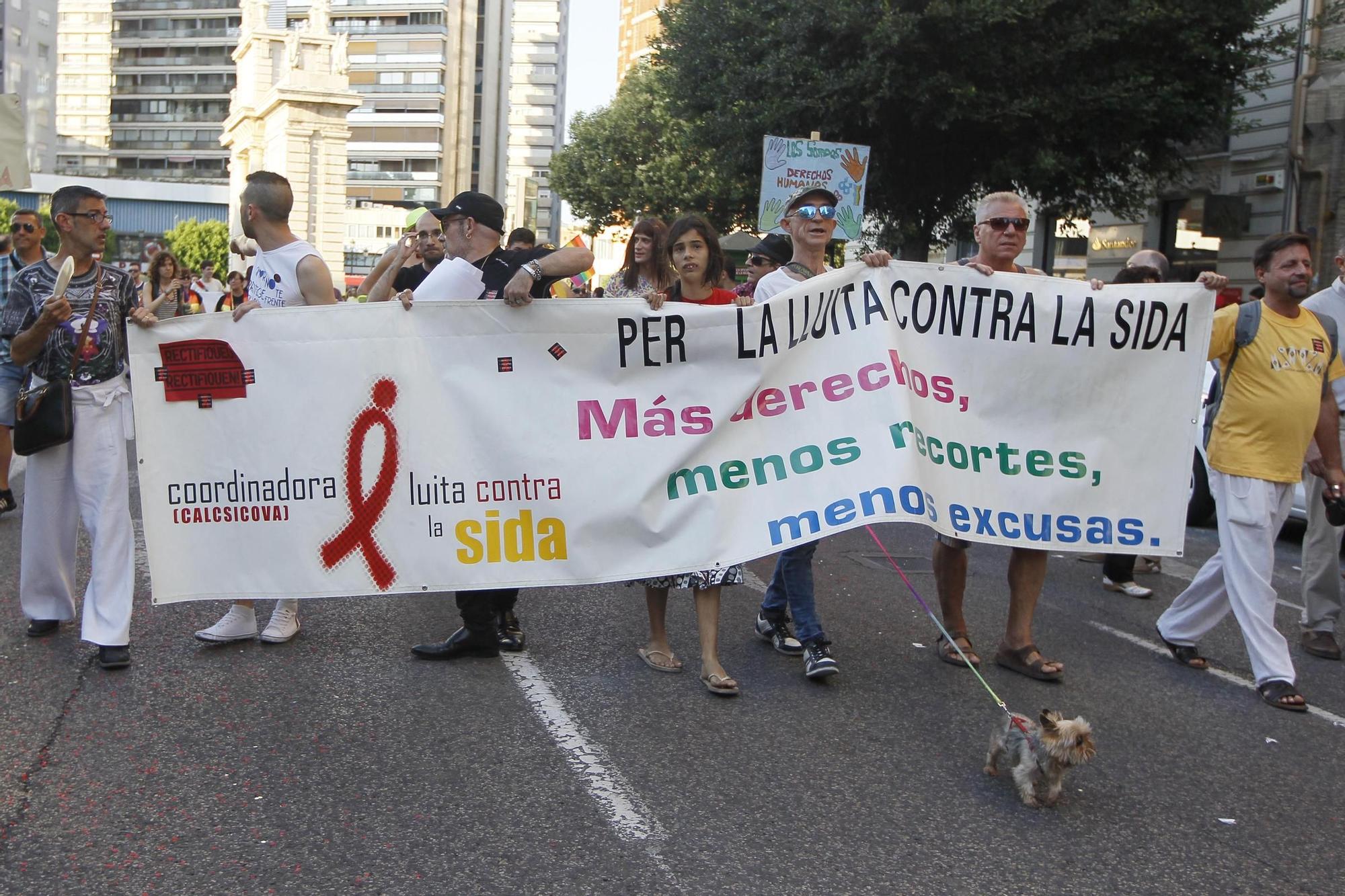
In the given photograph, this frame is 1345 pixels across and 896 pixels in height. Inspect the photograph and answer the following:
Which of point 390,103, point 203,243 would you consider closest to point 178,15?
point 390,103

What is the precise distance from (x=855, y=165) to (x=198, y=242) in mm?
75692

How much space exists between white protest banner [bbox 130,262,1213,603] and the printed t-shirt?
0.77ft

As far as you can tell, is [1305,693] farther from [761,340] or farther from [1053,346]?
[761,340]

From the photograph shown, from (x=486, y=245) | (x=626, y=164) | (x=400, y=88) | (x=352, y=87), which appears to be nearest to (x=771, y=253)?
(x=486, y=245)

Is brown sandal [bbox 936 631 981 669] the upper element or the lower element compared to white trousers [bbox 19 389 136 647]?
lower

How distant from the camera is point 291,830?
384 centimetres

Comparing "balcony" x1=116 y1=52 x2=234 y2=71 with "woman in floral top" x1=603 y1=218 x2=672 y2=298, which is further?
"balcony" x1=116 y1=52 x2=234 y2=71

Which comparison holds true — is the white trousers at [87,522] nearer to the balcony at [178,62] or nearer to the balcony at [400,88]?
the balcony at [400,88]

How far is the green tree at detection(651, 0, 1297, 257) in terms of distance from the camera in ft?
65.4

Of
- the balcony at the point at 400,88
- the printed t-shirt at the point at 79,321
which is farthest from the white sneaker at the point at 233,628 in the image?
the balcony at the point at 400,88

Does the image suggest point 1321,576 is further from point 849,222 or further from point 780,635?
point 849,222

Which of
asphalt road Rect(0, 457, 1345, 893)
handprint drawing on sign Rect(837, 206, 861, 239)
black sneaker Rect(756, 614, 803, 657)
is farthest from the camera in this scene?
handprint drawing on sign Rect(837, 206, 861, 239)

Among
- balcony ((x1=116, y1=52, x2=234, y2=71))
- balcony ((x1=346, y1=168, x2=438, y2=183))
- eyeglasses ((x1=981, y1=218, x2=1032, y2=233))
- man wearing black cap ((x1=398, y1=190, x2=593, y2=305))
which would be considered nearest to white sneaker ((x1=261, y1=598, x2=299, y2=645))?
man wearing black cap ((x1=398, y1=190, x2=593, y2=305))

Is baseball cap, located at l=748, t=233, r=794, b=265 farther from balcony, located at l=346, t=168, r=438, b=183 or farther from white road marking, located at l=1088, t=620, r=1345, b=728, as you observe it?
balcony, located at l=346, t=168, r=438, b=183
